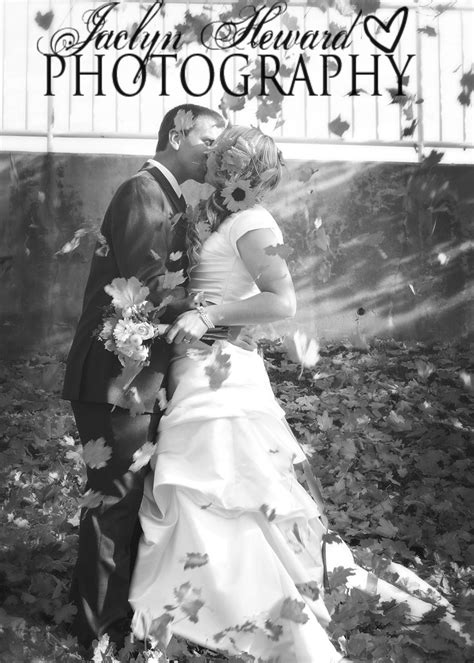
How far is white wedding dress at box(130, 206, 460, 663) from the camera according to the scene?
2076 millimetres

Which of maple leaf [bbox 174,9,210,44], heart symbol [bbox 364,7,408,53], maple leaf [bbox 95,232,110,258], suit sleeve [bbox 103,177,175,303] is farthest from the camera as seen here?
heart symbol [bbox 364,7,408,53]

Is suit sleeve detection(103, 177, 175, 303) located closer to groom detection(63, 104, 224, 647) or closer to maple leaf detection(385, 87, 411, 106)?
groom detection(63, 104, 224, 647)

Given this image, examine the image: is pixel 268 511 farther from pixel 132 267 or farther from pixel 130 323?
pixel 132 267

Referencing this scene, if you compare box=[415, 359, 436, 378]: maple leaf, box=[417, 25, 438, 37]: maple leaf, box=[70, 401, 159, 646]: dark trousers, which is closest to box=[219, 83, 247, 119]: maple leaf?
box=[417, 25, 438, 37]: maple leaf

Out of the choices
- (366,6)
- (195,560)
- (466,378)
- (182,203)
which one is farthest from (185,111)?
(466,378)

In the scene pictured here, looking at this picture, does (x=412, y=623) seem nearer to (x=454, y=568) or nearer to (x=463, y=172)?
(x=454, y=568)

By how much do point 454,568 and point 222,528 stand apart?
1.09m

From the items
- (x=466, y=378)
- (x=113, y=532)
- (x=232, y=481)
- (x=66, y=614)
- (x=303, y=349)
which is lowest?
(x=66, y=614)

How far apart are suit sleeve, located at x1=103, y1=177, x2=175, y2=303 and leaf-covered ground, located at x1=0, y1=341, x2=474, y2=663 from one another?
0.92 m

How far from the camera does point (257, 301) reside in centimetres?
218

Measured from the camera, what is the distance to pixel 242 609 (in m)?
2.07

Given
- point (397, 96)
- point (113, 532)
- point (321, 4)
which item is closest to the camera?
point (113, 532)

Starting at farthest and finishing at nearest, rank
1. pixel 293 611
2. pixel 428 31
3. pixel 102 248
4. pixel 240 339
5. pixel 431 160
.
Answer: pixel 431 160 < pixel 428 31 < pixel 102 248 < pixel 240 339 < pixel 293 611

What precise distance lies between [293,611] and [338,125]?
1.78m
